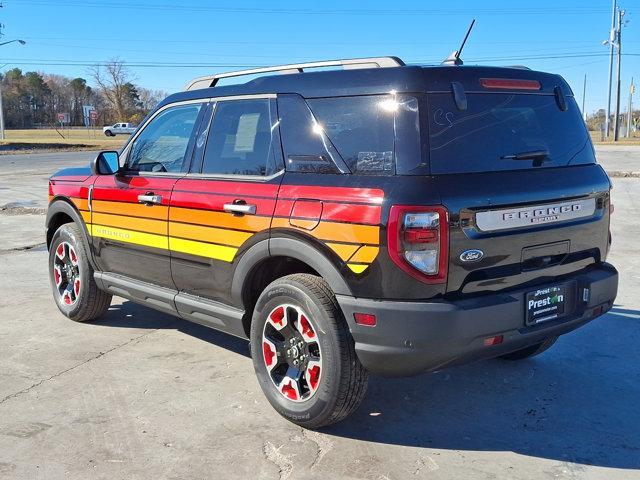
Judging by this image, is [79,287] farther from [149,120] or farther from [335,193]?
[335,193]

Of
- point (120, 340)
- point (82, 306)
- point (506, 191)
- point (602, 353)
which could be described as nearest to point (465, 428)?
point (506, 191)

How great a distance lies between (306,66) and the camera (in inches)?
151

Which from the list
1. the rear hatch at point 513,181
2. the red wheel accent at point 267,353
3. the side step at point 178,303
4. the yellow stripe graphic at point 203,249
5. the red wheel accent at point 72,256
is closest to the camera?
the rear hatch at point 513,181

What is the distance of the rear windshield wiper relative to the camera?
11.2ft

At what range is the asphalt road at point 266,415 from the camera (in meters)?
3.24

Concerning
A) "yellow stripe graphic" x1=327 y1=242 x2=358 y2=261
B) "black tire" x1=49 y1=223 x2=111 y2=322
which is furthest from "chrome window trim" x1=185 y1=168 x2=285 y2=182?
"black tire" x1=49 y1=223 x2=111 y2=322

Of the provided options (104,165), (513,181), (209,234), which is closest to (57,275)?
(104,165)

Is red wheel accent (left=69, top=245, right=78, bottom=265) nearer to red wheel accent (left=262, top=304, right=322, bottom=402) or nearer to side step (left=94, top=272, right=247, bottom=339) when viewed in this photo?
side step (left=94, top=272, right=247, bottom=339)

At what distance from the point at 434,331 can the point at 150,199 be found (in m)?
2.37

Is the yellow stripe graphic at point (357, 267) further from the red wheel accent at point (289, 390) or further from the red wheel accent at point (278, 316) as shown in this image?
the red wheel accent at point (289, 390)

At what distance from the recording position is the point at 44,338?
17.2 feet

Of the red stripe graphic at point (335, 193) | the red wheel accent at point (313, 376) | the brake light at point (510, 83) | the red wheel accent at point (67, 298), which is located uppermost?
the brake light at point (510, 83)

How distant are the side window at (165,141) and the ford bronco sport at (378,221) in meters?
0.03

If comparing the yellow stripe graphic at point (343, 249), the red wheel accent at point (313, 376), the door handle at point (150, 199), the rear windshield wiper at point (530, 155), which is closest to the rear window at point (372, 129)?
the yellow stripe graphic at point (343, 249)
